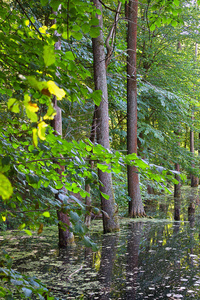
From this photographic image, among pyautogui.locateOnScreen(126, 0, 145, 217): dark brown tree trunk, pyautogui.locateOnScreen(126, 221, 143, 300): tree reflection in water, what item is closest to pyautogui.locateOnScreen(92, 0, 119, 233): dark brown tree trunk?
pyautogui.locateOnScreen(126, 221, 143, 300): tree reflection in water

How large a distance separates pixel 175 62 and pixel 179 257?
32.4ft

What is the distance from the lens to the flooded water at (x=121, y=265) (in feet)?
10.7

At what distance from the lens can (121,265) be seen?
426 centimetres

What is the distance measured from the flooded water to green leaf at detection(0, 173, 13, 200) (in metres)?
2.61

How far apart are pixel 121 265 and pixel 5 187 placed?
3902mm

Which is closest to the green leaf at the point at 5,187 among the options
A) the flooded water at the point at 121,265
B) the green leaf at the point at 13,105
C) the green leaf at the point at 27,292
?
the green leaf at the point at 13,105

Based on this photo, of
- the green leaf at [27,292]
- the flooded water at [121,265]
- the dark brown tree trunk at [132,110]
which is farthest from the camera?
the dark brown tree trunk at [132,110]

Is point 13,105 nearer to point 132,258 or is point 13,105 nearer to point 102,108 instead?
point 132,258

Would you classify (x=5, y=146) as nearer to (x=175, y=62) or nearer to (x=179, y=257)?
(x=179, y=257)

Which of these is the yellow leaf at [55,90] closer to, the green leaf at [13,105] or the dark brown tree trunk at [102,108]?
the green leaf at [13,105]

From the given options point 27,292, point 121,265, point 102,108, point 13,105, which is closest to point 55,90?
point 13,105

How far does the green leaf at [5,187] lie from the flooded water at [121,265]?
261cm

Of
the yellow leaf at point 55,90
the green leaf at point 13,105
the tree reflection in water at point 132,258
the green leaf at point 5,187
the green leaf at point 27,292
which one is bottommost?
the tree reflection in water at point 132,258

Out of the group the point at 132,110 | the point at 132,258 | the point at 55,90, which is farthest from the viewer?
the point at 132,110
